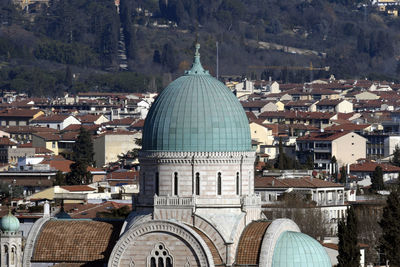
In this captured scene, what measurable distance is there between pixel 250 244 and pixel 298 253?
1275mm

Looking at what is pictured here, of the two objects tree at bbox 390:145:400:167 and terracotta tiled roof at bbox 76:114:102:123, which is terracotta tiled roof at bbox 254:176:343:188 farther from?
terracotta tiled roof at bbox 76:114:102:123

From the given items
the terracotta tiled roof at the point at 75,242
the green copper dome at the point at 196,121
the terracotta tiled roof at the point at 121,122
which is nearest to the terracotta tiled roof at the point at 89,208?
the terracotta tiled roof at the point at 75,242

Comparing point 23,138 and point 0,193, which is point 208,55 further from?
point 0,193

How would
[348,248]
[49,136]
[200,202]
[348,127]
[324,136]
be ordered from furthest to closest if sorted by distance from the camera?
[49,136]
[348,127]
[324,136]
[348,248]
[200,202]

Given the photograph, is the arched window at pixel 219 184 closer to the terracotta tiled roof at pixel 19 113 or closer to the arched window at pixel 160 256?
the arched window at pixel 160 256

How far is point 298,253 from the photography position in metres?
47.6

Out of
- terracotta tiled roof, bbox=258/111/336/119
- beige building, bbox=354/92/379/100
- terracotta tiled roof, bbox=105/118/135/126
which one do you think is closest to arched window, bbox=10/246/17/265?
terracotta tiled roof, bbox=105/118/135/126

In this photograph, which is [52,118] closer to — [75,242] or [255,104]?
[255,104]

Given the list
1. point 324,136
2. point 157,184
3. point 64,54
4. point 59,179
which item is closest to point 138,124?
point 324,136

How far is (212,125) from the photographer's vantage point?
160ft

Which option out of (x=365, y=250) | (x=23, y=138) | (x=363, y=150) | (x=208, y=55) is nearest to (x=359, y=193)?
(x=365, y=250)

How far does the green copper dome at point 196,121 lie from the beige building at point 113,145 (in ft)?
219

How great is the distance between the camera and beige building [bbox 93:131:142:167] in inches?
4621

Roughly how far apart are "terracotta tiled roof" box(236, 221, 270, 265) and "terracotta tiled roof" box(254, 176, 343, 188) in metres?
27.3
